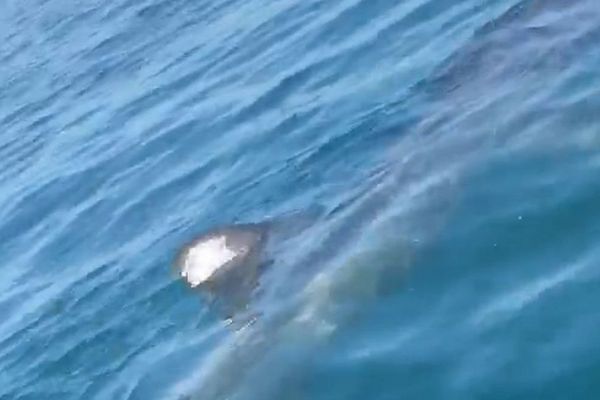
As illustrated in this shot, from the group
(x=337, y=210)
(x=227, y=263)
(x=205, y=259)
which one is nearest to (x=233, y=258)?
(x=227, y=263)

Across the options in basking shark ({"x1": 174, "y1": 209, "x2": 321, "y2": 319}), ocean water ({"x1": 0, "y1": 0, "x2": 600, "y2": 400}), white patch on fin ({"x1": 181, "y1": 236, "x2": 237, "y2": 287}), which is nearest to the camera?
ocean water ({"x1": 0, "y1": 0, "x2": 600, "y2": 400})

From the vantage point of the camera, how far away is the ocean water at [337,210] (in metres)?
9.95

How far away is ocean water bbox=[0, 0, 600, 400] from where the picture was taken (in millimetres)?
9953

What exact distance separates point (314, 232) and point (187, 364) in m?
2.06

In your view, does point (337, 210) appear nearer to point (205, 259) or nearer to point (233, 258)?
point (233, 258)

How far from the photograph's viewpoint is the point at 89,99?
22297 millimetres

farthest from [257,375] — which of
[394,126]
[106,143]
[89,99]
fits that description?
[89,99]

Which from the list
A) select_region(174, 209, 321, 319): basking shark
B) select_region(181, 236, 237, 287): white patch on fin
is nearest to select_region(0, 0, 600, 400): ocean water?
select_region(174, 209, 321, 319): basking shark

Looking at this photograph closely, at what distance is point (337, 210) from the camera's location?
12812mm

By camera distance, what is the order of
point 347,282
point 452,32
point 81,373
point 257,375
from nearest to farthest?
point 257,375 → point 347,282 → point 81,373 → point 452,32

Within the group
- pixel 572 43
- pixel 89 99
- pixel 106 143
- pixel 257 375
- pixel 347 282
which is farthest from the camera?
pixel 89 99

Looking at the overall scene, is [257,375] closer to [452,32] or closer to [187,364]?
[187,364]

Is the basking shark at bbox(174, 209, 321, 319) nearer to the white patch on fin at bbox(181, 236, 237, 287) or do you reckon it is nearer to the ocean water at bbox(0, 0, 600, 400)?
the white patch on fin at bbox(181, 236, 237, 287)

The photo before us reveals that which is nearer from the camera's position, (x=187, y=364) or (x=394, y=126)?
(x=187, y=364)
